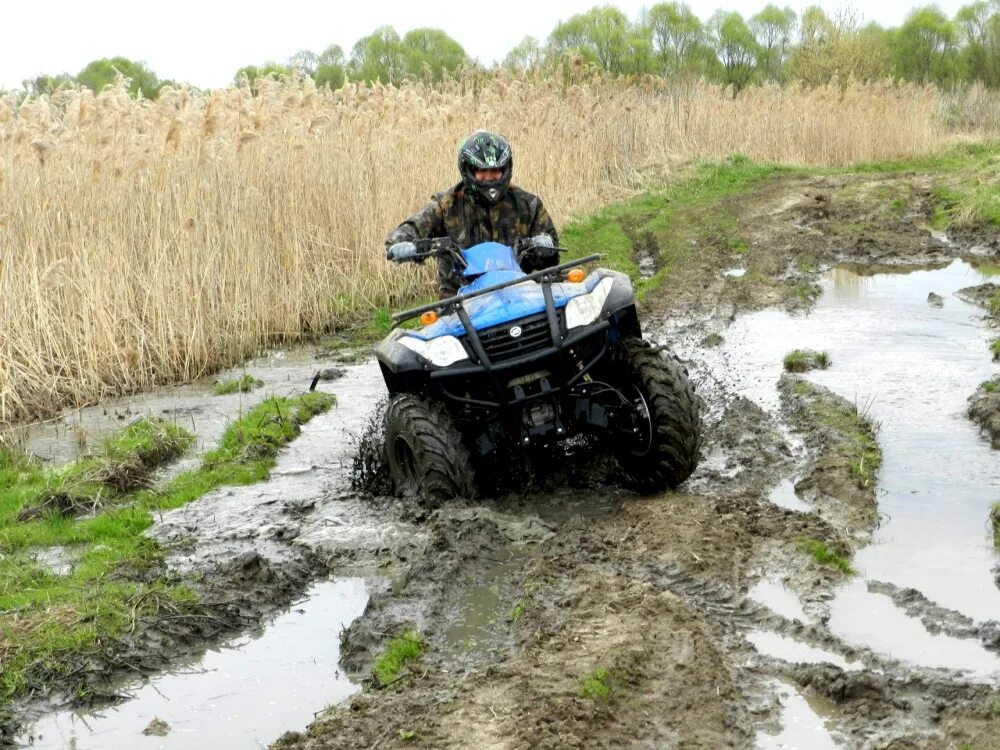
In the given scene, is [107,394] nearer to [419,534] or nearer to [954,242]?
[419,534]

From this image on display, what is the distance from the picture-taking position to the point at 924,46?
54500 millimetres

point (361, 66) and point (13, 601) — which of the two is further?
point (361, 66)

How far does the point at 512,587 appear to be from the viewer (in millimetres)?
4949

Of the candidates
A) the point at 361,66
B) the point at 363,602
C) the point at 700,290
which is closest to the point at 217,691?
the point at 363,602

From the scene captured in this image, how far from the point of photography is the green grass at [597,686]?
3721 mm

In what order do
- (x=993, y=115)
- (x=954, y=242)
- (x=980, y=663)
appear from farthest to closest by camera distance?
(x=993, y=115) → (x=954, y=242) → (x=980, y=663)

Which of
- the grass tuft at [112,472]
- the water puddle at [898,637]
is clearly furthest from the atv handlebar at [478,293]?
the grass tuft at [112,472]

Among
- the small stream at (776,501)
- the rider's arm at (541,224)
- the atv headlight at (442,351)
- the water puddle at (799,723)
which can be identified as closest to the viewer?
the water puddle at (799,723)

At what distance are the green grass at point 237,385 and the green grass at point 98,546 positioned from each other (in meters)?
0.85

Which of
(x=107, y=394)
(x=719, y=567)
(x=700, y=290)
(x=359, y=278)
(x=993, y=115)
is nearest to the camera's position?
(x=719, y=567)

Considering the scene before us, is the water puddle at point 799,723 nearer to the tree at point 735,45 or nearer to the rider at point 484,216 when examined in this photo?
the rider at point 484,216

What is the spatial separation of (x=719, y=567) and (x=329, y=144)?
28.2ft

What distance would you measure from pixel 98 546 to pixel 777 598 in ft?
10.8

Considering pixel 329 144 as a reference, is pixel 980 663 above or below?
below
